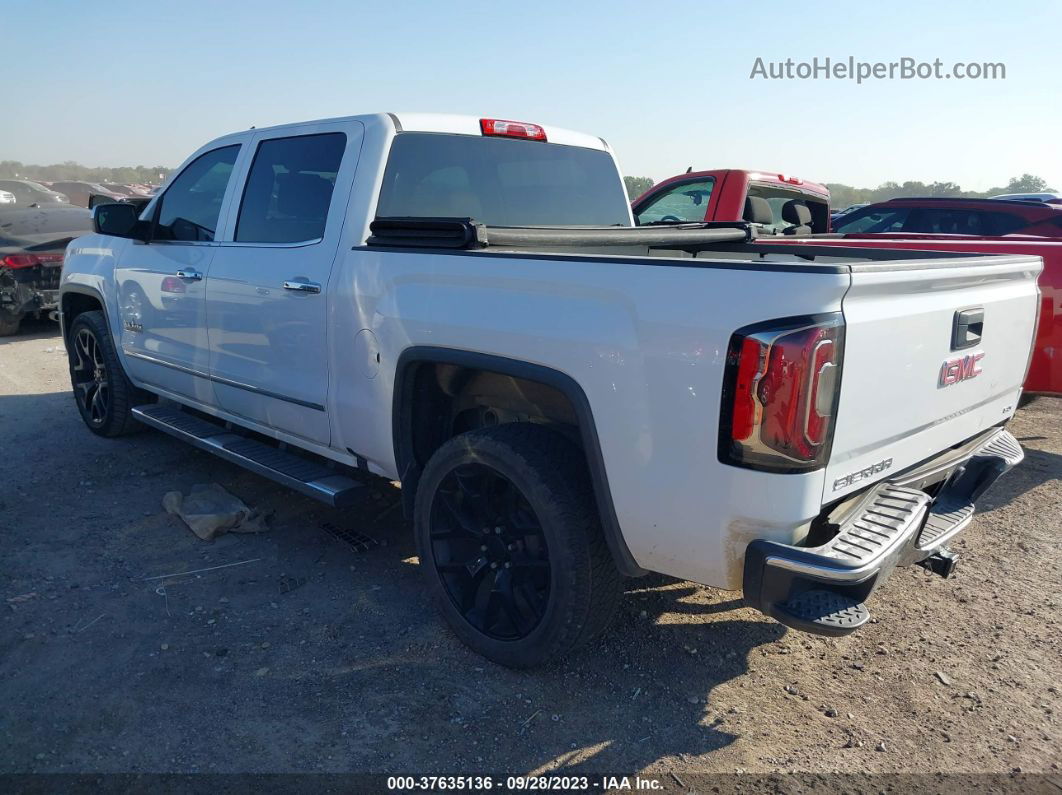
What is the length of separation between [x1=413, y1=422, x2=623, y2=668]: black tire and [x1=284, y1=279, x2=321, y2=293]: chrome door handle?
105 cm

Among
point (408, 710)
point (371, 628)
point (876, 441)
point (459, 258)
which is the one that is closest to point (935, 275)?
point (876, 441)

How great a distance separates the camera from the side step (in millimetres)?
3646

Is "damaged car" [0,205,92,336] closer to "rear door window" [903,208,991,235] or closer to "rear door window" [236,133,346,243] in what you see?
"rear door window" [236,133,346,243]

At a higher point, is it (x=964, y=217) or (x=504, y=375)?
(x=964, y=217)

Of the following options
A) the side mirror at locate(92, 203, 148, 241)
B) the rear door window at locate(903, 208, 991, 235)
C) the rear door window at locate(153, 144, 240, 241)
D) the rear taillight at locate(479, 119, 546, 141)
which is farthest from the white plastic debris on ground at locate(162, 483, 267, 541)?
the rear door window at locate(903, 208, 991, 235)

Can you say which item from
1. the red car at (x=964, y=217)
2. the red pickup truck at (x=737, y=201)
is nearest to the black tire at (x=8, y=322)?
the red pickup truck at (x=737, y=201)

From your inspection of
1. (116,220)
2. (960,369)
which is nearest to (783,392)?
(960,369)

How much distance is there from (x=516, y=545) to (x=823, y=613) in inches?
45.0

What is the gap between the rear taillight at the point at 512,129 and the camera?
4.13m

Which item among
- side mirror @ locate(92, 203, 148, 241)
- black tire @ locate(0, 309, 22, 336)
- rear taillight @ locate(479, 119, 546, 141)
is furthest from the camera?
black tire @ locate(0, 309, 22, 336)

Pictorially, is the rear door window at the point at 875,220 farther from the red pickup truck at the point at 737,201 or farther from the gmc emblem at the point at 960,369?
the gmc emblem at the point at 960,369

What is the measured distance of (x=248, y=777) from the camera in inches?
98.6

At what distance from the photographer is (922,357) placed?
256cm

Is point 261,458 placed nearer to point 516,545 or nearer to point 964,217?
point 516,545
